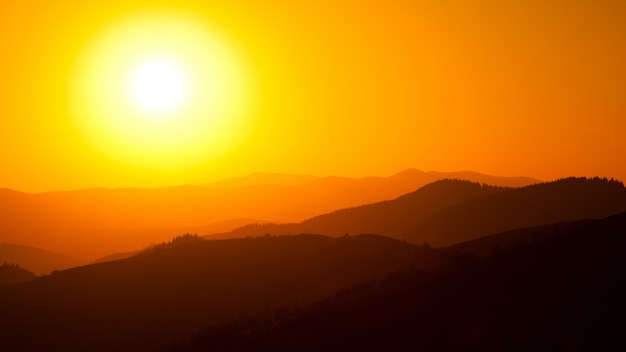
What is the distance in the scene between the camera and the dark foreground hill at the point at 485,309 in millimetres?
20297

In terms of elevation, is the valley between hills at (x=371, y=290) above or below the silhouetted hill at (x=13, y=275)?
below

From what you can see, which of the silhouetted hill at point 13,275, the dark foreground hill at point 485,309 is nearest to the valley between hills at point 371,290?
the dark foreground hill at point 485,309

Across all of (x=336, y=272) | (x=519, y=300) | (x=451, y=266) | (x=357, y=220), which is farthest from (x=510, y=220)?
→ (x=519, y=300)

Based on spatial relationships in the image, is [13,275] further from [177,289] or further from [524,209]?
[524,209]

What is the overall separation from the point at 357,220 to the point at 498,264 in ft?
290

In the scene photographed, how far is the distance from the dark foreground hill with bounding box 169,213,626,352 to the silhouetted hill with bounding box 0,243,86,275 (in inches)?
4902

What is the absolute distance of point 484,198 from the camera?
3775 inches

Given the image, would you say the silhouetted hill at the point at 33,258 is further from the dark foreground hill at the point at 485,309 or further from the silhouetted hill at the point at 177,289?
the dark foreground hill at the point at 485,309

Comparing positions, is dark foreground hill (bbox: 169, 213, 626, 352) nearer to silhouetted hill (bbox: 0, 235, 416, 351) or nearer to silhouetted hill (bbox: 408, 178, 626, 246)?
silhouetted hill (bbox: 0, 235, 416, 351)

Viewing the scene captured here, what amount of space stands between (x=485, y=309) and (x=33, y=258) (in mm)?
153975

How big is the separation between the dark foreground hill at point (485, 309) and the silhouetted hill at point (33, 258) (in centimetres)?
12452

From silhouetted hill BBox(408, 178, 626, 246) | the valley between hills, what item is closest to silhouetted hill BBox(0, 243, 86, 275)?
the valley between hills

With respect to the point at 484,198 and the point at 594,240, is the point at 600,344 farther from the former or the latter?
the point at 484,198

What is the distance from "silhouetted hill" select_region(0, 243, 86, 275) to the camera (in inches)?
5938
